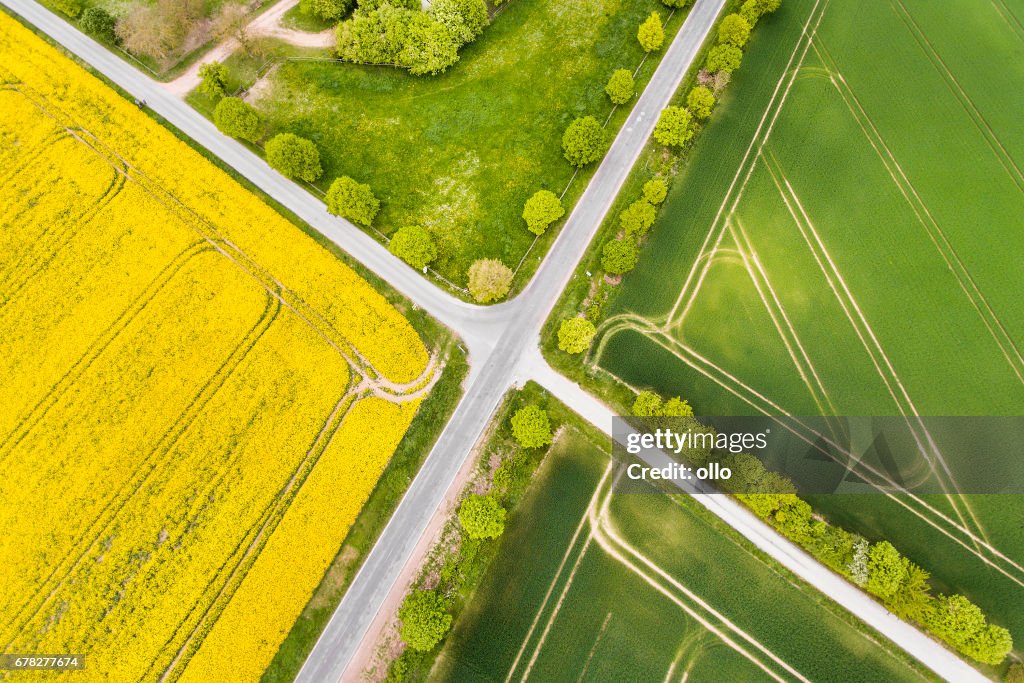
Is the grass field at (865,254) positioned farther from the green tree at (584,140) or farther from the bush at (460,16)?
the bush at (460,16)

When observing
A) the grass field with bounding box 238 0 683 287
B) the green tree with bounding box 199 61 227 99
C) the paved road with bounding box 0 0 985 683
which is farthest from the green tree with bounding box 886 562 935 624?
the green tree with bounding box 199 61 227 99

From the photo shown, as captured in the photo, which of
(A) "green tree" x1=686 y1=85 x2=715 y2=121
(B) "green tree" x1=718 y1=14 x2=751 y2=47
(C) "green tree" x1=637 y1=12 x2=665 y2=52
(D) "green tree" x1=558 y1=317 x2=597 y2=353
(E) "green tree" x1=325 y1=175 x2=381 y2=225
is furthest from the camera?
(C) "green tree" x1=637 y1=12 x2=665 y2=52

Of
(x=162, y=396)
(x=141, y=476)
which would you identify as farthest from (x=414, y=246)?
(x=141, y=476)

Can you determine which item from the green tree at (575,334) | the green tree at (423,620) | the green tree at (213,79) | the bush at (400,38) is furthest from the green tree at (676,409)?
the green tree at (213,79)

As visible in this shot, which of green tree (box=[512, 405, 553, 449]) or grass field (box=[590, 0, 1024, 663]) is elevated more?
grass field (box=[590, 0, 1024, 663])

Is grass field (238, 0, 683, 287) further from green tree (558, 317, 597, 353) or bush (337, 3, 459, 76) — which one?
green tree (558, 317, 597, 353)

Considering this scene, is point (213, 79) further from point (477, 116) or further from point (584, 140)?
point (584, 140)
